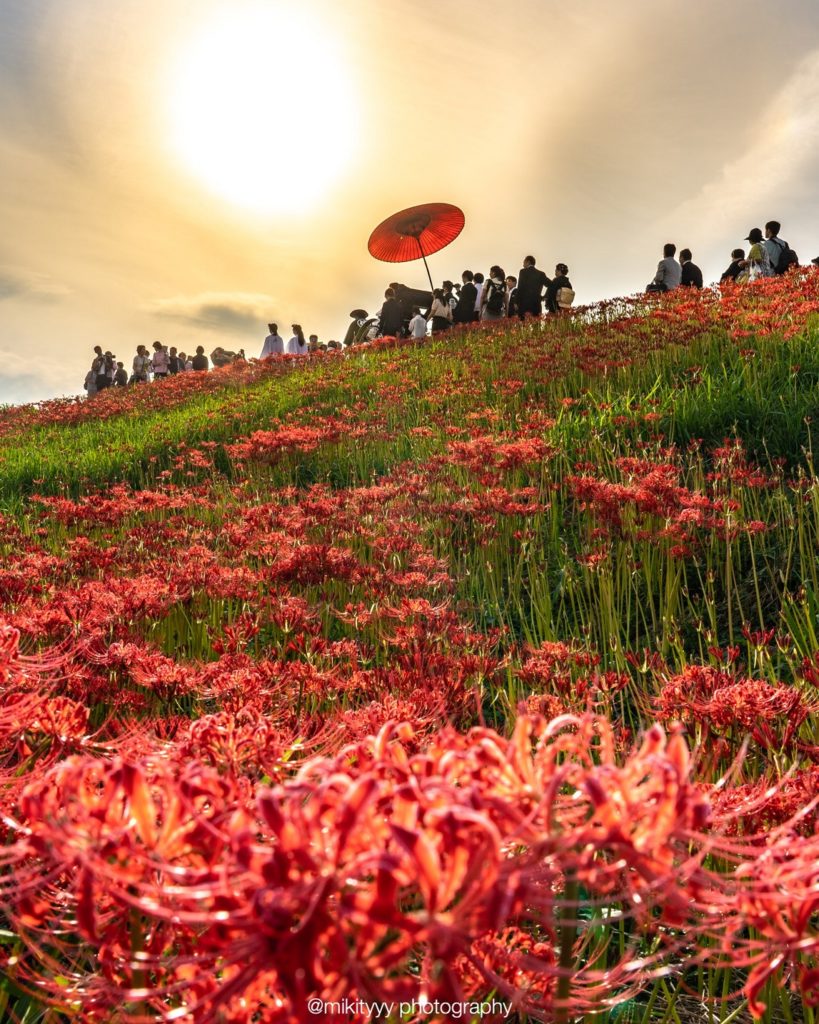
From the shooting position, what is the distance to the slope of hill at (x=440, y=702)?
1.99 ft

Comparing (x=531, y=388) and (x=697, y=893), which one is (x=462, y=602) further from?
(x=531, y=388)

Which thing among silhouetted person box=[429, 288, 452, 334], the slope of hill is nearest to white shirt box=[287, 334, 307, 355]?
silhouetted person box=[429, 288, 452, 334]

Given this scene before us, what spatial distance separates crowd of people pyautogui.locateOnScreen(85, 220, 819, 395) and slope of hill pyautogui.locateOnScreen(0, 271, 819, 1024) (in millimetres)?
4115

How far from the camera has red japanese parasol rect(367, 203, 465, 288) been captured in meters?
17.6

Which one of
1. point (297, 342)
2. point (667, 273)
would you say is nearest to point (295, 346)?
point (297, 342)

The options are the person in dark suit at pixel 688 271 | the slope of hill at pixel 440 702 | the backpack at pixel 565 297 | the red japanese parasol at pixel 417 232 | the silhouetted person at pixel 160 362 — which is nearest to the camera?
the slope of hill at pixel 440 702

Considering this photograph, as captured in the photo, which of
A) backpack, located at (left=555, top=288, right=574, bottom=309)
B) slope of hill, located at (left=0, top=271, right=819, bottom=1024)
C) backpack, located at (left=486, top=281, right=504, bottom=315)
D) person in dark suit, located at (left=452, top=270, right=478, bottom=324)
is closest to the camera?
slope of hill, located at (left=0, top=271, right=819, bottom=1024)

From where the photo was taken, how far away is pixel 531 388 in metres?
8.72

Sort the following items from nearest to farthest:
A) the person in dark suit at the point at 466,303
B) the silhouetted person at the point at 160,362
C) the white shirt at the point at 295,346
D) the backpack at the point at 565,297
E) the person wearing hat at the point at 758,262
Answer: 1. the person wearing hat at the point at 758,262
2. the backpack at the point at 565,297
3. the person in dark suit at the point at 466,303
4. the white shirt at the point at 295,346
5. the silhouetted person at the point at 160,362

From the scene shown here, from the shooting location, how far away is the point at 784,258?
14.6m

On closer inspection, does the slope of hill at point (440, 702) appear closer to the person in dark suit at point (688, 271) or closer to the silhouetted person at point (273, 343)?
the person in dark suit at point (688, 271)

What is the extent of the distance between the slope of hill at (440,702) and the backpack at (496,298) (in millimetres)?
6414

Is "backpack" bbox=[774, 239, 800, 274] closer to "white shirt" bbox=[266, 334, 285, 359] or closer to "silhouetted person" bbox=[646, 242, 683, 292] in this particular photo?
"silhouetted person" bbox=[646, 242, 683, 292]

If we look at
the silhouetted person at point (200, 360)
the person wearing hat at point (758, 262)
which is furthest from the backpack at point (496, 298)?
the silhouetted person at point (200, 360)
